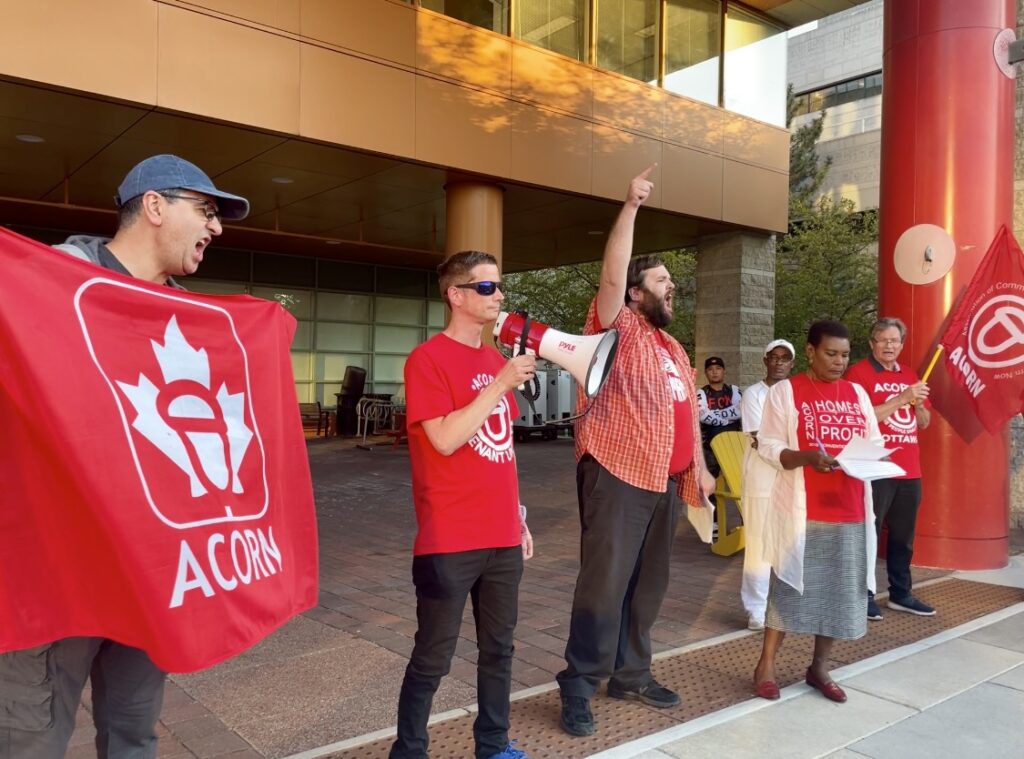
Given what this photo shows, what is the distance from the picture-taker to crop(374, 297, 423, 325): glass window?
2273 cm

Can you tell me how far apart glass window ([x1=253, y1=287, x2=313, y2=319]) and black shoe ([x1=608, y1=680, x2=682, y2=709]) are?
17.6m

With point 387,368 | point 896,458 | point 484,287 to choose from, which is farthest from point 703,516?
point 387,368

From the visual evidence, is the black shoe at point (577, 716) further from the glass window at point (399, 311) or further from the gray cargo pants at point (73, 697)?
the glass window at point (399, 311)

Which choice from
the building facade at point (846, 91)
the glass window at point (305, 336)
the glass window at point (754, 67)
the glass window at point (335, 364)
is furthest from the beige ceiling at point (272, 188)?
the building facade at point (846, 91)

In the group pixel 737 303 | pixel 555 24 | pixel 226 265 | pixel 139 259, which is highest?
pixel 555 24

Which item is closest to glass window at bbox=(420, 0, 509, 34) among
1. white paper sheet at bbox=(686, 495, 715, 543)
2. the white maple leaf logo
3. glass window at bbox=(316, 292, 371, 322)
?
white paper sheet at bbox=(686, 495, 715, 543)

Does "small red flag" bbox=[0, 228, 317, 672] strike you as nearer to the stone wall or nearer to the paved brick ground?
the paved brick ground

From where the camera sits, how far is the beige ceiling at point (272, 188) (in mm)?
10148

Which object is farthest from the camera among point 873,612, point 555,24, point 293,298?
point 293,298

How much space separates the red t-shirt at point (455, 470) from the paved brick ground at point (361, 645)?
0.06 metres

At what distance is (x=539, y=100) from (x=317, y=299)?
11.0 metres

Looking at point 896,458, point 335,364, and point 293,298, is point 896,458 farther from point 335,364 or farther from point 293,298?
point 335,364

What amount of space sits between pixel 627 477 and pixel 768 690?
1.35 meters

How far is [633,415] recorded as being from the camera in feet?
12.6
